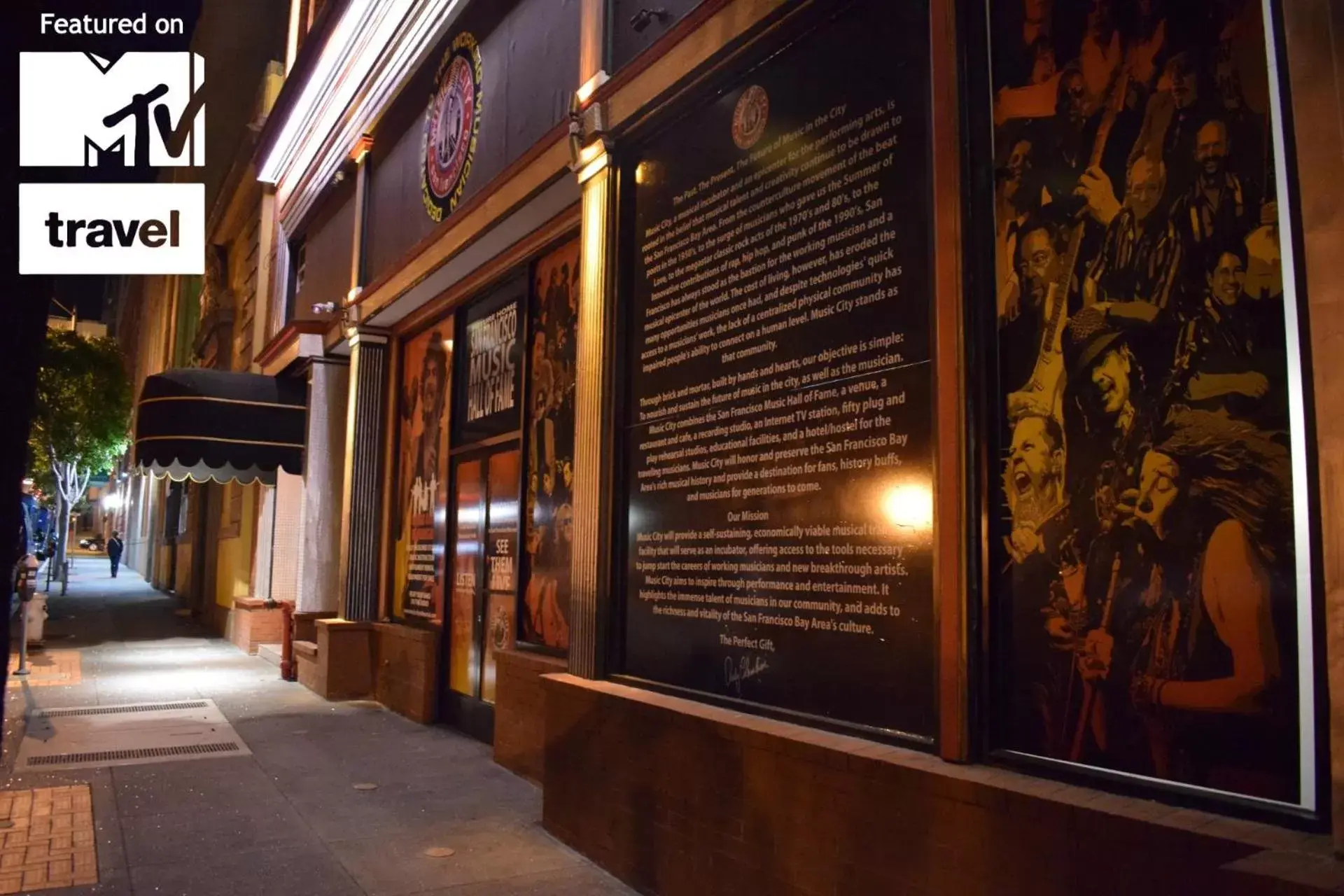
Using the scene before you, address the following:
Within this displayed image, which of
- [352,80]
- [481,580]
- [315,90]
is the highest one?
[315,90]

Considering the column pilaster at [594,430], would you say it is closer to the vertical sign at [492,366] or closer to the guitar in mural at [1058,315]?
the vertical sign at [492,366]

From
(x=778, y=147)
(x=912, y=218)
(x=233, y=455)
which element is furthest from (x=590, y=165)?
(x=233, y=455)

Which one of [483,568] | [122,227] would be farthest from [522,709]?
[122,227]

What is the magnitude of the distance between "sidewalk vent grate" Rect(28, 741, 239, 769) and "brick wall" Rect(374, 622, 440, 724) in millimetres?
1695

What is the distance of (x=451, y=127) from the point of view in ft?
30.5

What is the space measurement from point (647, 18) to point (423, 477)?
574cm

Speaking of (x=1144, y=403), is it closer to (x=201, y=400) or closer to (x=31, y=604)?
(x=201, y=400)

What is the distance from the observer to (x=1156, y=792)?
2889 mm

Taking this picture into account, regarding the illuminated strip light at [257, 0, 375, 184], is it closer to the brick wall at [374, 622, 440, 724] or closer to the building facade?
the building facade

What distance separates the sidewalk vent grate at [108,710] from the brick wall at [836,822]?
601 cm

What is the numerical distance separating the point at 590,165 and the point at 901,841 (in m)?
4.39

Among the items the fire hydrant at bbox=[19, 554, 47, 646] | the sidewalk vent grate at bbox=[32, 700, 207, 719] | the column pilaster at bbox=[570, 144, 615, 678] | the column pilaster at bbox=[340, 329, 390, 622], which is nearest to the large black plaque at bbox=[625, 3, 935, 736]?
the column pilaster at bbox=[570, 144, 615, 678]

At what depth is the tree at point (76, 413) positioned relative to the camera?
2966cm

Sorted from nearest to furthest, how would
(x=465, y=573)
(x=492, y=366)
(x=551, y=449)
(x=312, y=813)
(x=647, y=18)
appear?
(x=647, y=18)
(x=312, y=813)
(x=551, y=449)
(x=492, y=366)
(x=465, y=573)
